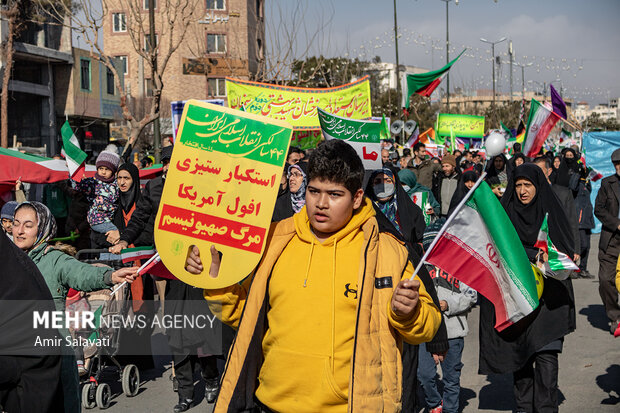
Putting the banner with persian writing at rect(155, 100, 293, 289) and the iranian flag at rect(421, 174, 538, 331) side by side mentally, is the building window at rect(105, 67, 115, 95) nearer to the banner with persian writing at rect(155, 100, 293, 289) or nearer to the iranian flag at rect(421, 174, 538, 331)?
the iranian flag at rect(421, 174, 538, 331)

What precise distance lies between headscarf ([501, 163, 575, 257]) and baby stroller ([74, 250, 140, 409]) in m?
3.29

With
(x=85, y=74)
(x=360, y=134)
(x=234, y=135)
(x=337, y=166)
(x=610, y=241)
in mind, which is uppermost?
(x=85, y=74)

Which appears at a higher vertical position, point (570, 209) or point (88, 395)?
point (570, 209)

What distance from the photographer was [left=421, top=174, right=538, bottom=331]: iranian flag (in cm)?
360

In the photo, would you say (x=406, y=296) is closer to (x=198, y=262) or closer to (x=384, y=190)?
(x=198, y=262)

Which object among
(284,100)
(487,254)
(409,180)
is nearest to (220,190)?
(487,254)

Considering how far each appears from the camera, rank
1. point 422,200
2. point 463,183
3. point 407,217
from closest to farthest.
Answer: point 407,217 < point 422,200 < point 463,183

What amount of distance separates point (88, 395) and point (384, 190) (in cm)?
302

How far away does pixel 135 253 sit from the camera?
533cm

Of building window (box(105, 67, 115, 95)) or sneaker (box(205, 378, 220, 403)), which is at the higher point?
building window (box(105, 67, 115, 95))

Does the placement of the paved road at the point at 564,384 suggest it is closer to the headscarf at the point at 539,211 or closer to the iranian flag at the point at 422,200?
the headscarf at the point at 539,211

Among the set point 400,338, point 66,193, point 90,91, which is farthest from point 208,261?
point 90,91

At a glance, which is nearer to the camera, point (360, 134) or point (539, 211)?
point (539, 211)

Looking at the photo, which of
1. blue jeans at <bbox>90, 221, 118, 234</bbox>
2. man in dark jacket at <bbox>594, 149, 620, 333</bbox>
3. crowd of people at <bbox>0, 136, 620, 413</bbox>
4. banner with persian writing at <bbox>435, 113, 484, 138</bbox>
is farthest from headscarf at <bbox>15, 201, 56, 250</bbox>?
banner with persian writing at <bbox>435, 113, 484, 138</bbox>
